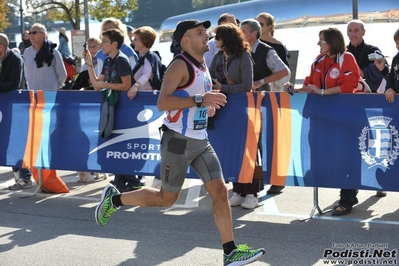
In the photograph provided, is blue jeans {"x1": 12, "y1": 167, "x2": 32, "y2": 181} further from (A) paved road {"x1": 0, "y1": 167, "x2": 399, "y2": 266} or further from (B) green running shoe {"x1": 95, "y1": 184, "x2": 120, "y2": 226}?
(B) green running shoe {"x1": 95, "y1": 184, "x2": 120, "y2": 226}

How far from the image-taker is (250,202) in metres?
8.20

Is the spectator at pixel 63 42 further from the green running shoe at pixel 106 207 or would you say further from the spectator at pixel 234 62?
the green running shoe at pixel 106 207

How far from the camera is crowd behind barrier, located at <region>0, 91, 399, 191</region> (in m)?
7.39

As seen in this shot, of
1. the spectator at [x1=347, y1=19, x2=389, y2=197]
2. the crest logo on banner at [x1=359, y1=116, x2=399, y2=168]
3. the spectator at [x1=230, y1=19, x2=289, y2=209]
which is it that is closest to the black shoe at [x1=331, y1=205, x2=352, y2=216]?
the crest logo on banner at [x1=359, y1=116, x2=399, y2=168]

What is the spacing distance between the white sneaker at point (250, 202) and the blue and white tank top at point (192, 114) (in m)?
2.35

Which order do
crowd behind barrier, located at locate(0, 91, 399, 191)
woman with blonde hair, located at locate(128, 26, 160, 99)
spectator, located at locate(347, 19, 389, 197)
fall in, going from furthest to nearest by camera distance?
1. woman with blonde hair, located at locate(128, 26, 160, 99)
2. spectator, located at locate(347, 19, 389, 197)
3. crowd behind barrier, located at locate(0, 91, 399, 191)

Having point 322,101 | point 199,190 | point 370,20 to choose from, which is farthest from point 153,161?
point 370,20

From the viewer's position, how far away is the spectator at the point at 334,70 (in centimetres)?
749

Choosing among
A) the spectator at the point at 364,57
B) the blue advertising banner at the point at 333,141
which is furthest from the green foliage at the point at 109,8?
the blue advertising banner at the point at 333,141

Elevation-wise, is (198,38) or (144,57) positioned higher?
(198,38)

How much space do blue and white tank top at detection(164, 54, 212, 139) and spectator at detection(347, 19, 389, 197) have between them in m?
3.66

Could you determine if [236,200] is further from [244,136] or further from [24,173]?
[24,173]

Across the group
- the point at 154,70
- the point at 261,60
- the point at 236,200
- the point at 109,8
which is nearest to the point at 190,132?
the point at 236,200

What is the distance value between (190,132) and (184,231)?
1.58m
